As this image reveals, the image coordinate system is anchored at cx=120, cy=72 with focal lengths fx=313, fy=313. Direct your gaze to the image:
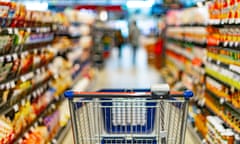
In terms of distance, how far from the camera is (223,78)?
374 centimetres

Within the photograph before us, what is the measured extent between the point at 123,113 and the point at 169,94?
1.58ft

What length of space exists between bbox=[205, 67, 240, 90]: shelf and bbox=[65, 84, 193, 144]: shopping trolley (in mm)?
989

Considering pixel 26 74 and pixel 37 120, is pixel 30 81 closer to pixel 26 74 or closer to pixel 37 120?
pixel 26 74

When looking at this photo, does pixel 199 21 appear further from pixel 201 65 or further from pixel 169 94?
pixel 169 94

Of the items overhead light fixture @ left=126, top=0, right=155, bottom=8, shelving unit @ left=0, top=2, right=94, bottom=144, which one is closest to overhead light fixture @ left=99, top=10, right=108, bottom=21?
overhead light fixture @ left=126, top=0, right=155, bottom=8

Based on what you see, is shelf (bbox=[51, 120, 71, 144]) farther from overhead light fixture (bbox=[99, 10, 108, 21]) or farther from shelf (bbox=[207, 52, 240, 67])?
overhead light fixture (bbox=[99, 10, 108, 21])

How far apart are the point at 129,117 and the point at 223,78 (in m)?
1.52

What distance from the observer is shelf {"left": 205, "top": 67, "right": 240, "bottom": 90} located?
330 cm

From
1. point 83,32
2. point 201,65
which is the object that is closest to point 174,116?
point 201,65

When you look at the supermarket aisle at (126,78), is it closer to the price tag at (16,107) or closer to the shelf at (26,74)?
the shelf at (26,74)

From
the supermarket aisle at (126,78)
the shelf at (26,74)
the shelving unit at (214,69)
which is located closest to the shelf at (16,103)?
the shelf at (26,74)

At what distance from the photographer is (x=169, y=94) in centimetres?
240

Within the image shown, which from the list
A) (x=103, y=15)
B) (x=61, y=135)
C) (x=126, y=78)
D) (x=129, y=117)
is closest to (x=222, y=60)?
(x=129, y=117)

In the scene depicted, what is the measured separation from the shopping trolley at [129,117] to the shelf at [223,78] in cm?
99
